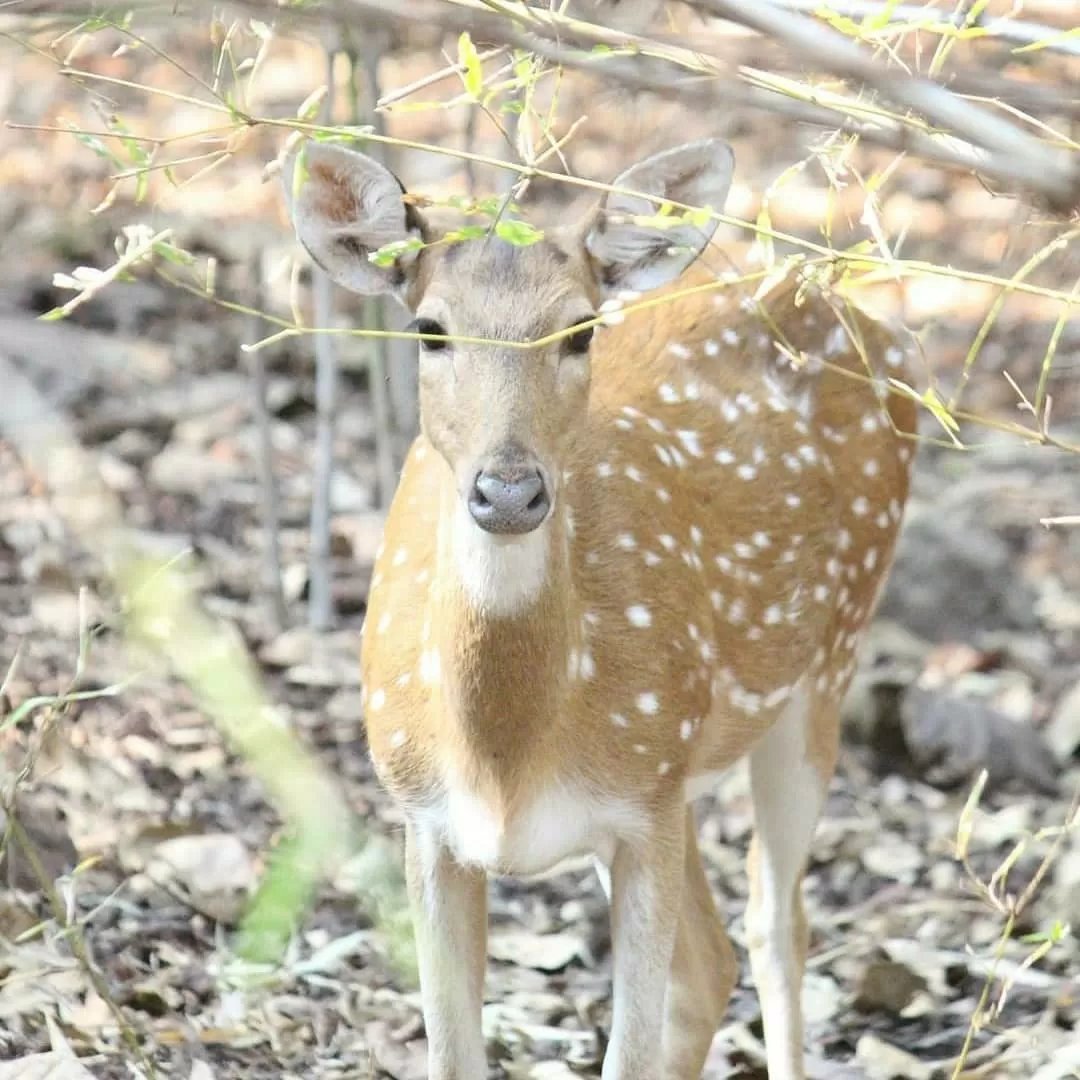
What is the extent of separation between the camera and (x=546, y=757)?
3.94 m

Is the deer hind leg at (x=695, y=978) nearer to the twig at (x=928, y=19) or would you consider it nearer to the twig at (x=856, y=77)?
the twig at (x=928, y=19)

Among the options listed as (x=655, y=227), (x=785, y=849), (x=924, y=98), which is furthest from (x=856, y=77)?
(x=785, y=849)

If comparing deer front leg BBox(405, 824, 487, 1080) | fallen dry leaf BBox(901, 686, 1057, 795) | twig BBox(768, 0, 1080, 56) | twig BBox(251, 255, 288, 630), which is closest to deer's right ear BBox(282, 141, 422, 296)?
twig BBox(768, 0, 1080, 56)

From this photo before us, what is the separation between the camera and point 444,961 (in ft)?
13.5

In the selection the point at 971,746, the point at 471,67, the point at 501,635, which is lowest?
the point at 971,746

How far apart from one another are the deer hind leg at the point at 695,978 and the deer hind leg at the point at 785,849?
15 centimetres

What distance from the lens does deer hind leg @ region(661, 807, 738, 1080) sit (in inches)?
186

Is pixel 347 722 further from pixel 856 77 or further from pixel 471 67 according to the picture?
pixel 856 77

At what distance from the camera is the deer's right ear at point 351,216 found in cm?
373

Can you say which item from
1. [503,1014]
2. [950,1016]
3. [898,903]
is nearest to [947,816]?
[898,903]

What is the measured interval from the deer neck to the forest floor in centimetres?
71

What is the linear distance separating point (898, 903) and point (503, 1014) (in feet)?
4.57

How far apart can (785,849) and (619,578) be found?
3.96 ft

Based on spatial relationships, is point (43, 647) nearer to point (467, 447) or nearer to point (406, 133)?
point (467, 447)
